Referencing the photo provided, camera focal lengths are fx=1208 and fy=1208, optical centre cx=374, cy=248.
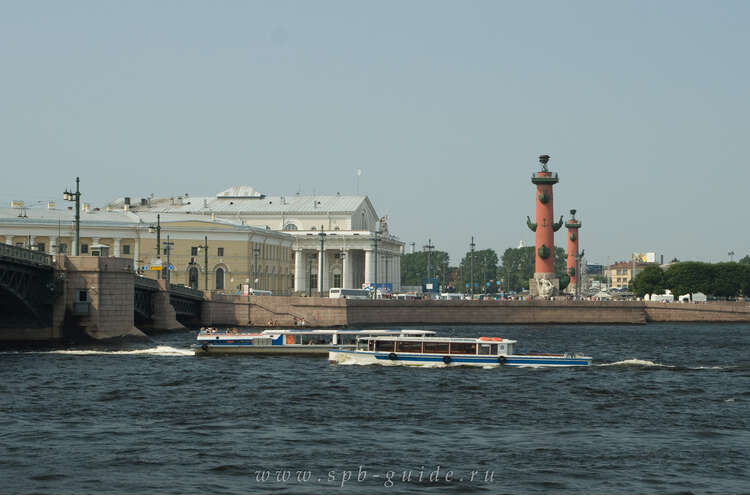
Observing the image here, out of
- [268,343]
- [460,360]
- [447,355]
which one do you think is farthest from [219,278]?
[460,360]

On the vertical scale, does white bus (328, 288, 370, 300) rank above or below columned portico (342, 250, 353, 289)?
below

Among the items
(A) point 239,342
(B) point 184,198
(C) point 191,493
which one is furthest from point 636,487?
(B) point 184,198

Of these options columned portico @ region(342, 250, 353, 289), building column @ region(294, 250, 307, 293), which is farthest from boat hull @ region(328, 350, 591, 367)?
columned portico @ region(342, 250, 353, 289)

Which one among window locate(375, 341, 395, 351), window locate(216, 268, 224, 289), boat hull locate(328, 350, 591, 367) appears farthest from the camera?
window locate(216, 268, 224, 289)

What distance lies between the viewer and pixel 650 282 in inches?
4973

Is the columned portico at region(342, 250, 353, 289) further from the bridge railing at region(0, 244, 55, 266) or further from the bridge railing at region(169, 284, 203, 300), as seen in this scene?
the bridge railing at region(0, 244, 55, 266)

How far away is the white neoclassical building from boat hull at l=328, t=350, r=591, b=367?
262ft

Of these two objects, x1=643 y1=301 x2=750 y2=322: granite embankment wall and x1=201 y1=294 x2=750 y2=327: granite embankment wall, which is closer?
x1=201 y1=294 x2=750 y2=327: granite embankment wall

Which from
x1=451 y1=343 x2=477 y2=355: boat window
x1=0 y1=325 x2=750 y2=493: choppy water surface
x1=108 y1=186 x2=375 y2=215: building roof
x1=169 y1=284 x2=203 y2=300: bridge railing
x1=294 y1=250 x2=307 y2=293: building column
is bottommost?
x1=0 y1=325 x2=750 y2=493: choppy water surface

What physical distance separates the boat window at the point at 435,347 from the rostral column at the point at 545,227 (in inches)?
2125

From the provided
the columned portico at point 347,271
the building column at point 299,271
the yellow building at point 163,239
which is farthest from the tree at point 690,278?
the yellow building at point 163,239

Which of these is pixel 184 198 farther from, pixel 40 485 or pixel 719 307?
pixel 40 485

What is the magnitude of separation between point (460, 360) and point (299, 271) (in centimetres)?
8569

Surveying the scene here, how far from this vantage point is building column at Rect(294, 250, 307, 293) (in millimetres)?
131750
